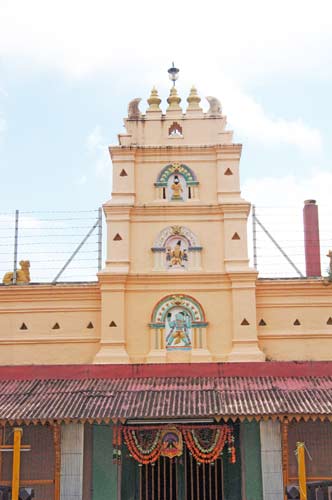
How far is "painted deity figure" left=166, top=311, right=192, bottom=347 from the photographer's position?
1923 cm

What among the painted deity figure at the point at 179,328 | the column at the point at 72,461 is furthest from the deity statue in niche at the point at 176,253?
the column at the point at 72,461

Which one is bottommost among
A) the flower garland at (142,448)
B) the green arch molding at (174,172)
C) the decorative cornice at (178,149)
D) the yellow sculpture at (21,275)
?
the flower garland at (142,448)

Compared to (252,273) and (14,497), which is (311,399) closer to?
(252,273)

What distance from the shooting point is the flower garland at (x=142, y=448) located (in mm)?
16891

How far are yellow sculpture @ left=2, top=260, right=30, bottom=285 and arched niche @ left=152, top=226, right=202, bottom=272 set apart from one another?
12.7ft

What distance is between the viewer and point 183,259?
19781 mm

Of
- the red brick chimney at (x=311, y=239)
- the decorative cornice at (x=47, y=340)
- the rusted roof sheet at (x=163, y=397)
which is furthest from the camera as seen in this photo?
the red brick chimney at (x=311, y=239)

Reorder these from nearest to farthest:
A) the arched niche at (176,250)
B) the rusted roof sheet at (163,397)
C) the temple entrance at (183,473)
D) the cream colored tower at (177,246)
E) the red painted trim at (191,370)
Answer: the rusted roof sheet at (163,397), the temple entrance at (183,473), the red painted trim at (191,370), the cream colored tower at (177,246), the arched niche at (176,250)

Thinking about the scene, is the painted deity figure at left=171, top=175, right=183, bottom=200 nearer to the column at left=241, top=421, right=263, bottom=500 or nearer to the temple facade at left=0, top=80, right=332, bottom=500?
the temple facade at left=0, top=80, right=332, bottom=500

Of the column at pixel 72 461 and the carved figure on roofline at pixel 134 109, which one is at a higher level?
the carved figure on roofline at pixel 134 109

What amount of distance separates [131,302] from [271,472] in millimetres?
5637

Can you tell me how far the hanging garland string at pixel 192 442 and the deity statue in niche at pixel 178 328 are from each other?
2860 millimetres

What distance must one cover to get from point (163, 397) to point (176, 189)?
6.12m

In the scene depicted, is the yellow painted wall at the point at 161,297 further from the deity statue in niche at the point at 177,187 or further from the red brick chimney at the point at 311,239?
the red brick chimney at the point at 311,239
